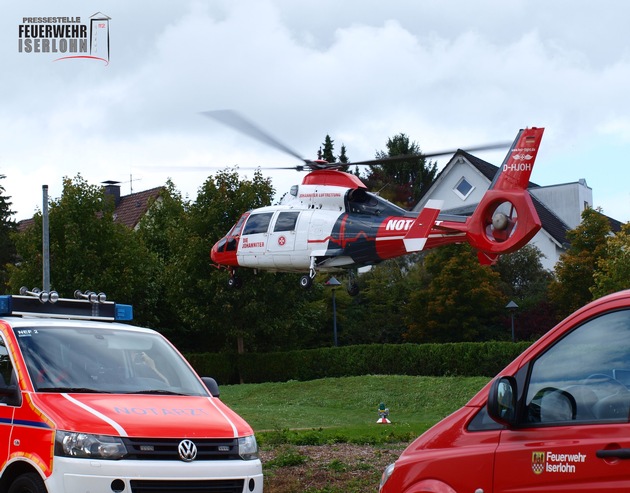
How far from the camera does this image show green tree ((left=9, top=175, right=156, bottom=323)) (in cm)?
4731

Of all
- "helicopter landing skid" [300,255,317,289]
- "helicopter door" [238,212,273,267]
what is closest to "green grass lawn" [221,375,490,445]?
"helicopter landing skid" [300,255,317,289]

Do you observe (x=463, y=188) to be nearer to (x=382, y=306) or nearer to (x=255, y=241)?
(x=382, y=306)

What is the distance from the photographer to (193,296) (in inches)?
1871

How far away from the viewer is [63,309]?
34.7 feet

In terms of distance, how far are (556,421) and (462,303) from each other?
43.7 m

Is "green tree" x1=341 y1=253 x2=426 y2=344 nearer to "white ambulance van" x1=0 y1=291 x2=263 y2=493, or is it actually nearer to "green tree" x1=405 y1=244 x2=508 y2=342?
"green tree" x1=405 y1=244 x2=508 y2=342

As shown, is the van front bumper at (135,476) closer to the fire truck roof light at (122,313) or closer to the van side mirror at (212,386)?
the van side mirror at (212,386)

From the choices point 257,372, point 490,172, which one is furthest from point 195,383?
point 490,172

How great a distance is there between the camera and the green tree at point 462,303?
159 ft

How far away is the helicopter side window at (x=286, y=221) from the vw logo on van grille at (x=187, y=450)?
2431 centimetres

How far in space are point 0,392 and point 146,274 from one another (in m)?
42.7

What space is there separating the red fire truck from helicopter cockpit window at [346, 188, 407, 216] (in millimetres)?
25131

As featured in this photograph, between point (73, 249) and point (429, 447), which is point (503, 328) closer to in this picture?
point (73, 249)

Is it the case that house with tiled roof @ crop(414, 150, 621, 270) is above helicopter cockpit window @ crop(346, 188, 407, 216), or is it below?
above
